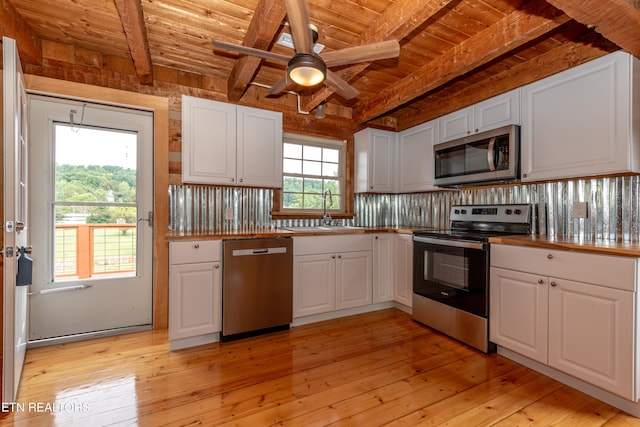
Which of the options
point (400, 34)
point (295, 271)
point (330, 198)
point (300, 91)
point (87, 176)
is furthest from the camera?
point (330, 198)

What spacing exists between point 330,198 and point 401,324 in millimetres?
1657

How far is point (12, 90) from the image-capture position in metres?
1.58

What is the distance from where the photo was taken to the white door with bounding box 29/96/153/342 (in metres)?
2.40

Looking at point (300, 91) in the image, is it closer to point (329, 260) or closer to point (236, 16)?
point (236, 16)

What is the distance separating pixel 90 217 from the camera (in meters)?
2.57

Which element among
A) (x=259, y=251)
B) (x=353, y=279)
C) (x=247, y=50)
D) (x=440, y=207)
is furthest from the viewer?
(x=440, y=207)

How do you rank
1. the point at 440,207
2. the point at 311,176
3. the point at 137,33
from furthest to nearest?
the point at 311,176, the point at 440,207, the point at 137,33

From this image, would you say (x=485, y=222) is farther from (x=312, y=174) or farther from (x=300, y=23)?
(x=300, y=23)

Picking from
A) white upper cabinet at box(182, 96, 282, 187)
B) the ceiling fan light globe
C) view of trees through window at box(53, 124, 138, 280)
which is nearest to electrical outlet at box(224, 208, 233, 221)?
white upper cabinet at box(182, 96, 282, 187)

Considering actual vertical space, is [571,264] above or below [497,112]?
below

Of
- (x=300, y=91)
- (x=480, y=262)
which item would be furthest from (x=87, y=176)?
(x=480, y=262)

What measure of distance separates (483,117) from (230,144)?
93.8 inches

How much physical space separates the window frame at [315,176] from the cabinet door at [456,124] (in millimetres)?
1151

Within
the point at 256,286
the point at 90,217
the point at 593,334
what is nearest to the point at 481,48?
the point at 593,334
